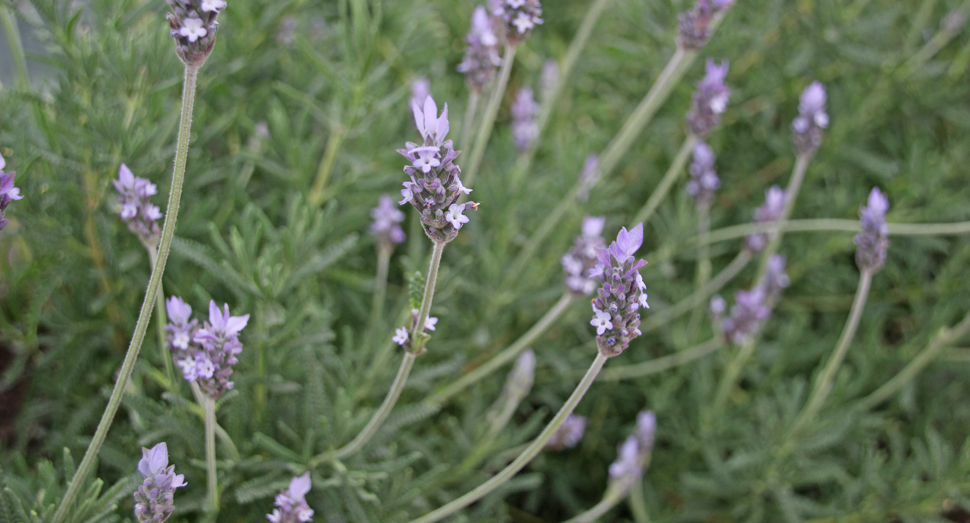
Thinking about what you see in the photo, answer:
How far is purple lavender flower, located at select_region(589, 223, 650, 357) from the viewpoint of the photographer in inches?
49.0

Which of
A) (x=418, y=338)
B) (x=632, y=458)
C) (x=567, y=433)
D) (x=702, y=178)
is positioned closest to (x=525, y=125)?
(x=702, y=178)

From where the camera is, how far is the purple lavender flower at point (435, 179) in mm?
1168

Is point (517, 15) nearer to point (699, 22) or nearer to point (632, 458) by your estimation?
point (699, 22)

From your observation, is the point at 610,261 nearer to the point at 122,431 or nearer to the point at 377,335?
the point at 377,335

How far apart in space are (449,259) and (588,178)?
57 centimetres

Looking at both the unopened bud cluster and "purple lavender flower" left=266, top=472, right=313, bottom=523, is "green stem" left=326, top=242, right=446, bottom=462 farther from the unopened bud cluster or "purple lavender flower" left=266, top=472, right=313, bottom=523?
the unopened bud cluster

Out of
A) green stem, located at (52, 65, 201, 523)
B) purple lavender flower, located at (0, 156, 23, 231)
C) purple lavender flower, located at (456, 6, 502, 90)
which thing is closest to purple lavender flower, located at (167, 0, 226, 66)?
green stem, located at (52, 65, 201, 523)

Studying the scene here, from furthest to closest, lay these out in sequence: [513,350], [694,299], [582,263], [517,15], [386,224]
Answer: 1. [694,299]
2. [386,224]
3. [513,350]
4. [582,263]
5. [517,15]

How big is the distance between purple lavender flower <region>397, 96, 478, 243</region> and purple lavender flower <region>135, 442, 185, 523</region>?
587 mm

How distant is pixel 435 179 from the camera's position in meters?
1.20

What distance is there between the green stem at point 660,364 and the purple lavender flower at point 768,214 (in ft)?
1.05

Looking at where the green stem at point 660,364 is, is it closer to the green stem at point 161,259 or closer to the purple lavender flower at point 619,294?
the purple lavender flower at point 619,294

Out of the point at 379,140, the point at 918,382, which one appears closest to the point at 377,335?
the point at 379,140

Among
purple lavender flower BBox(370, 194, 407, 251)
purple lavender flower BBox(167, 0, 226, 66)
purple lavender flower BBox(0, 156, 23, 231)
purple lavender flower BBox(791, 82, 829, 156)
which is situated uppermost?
purple lavender flower BBox(167, 0, 226, 66)
